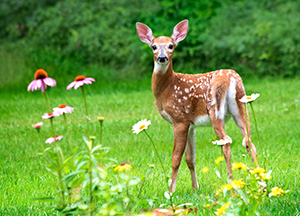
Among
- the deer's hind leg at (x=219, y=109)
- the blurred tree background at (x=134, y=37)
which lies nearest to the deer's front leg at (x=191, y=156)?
the deer's hind leg at (x=219, y=109)

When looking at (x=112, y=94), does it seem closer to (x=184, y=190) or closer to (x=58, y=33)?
(x=58, y=33)

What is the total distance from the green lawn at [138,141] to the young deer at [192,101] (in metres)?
0.46

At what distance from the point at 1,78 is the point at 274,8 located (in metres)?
8.80

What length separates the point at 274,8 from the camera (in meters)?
13.6

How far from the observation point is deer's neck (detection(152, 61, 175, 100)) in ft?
13.1

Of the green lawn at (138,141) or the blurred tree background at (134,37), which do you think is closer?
the green lawn at (138,141)

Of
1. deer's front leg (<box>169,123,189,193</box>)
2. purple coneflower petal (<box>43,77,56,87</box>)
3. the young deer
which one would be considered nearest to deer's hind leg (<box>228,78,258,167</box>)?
the young deer

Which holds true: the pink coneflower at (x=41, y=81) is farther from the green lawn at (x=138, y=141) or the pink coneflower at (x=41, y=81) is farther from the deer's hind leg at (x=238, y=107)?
the deer's hind leg at (x=238, y=107)

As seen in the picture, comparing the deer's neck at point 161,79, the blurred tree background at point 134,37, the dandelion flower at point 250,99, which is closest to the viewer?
the dandelion flower at point 250,99

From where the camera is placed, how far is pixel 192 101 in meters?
3.86

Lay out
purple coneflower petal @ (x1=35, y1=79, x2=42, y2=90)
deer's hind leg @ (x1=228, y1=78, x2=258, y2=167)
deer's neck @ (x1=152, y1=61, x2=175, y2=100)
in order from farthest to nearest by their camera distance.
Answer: deer's neck @ (x1=152, y1=61, x2=175, y2=100) < deer's hind leg @ (x1=228, y1=78, x2=258, y2=167) < purple coneflower petal @ (x1=35, y1=79, x2=42, y2=90)

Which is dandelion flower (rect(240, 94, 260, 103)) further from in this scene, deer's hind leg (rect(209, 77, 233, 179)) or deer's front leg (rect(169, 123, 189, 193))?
deer's front leg (rect(169, 123, 189, 193))

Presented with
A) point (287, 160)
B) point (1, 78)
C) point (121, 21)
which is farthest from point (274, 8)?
point (287, 160)

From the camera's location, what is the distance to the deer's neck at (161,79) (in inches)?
157
